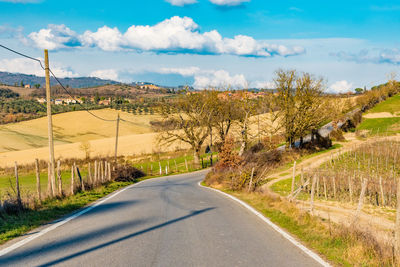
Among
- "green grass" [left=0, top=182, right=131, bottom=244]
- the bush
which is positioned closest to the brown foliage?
the bush

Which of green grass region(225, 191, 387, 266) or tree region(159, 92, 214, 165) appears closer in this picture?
green grass region(225, 191, 387, 266)

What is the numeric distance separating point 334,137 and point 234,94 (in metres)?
17.7

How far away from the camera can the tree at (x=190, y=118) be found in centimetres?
5106

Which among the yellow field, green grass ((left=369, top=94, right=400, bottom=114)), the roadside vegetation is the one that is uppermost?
green grass ((left=369, top=94, right=400, bottom=114))

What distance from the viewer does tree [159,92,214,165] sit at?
168ft

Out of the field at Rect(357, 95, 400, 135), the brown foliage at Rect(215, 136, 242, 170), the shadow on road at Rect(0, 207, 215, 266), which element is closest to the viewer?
the shadow on road at Rect(0, 207, 215, 266)

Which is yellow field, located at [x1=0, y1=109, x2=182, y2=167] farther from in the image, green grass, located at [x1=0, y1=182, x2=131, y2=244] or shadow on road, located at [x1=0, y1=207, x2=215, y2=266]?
shadow on road, located at [x1=0, y1=207, x2=215, y2=266]

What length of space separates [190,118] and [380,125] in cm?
3715

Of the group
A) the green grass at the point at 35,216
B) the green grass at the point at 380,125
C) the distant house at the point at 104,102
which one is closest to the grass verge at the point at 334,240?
the green grass at the point at 35,216

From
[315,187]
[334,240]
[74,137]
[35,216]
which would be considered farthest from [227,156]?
[74,137]

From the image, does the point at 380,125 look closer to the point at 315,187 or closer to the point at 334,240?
the point at 315,187

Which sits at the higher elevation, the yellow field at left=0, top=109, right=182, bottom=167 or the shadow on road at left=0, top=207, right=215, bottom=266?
the shadow on road at left=0, top=207, right=215, bottom=266

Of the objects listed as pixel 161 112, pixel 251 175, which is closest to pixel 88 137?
pixel 161 112

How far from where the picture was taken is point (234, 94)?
54438 millimetres
